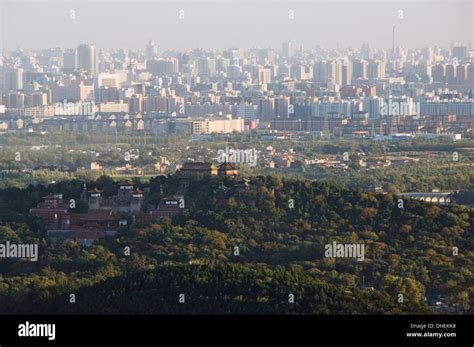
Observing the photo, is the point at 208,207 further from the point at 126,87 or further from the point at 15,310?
the point at 126,87

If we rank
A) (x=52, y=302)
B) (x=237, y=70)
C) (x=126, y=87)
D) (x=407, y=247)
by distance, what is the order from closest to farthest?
1. (x=52, y=302)
2. (x=407, y=247)
3. (x=126, y=87)
4. (x=237, y=70)

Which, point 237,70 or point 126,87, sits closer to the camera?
point 126,87

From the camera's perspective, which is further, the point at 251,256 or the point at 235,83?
the point at 235,83

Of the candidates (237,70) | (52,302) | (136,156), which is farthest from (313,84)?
(52,302)

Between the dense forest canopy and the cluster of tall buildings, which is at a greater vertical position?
the dense forest canopy

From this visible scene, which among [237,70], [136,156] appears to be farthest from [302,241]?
[237,70]

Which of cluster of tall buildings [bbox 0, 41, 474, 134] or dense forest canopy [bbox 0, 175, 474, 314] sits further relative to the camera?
cluster of tall buildings [bbox 0, 41, 474, 134]

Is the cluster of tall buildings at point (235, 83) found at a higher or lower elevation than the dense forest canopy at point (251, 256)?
lower

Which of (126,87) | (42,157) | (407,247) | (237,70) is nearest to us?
(407,247)

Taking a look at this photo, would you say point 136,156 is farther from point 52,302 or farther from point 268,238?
point 52,302

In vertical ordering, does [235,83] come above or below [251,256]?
below

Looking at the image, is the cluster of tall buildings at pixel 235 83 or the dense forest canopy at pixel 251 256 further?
the cluster of tall buildings at pixel 235 83
